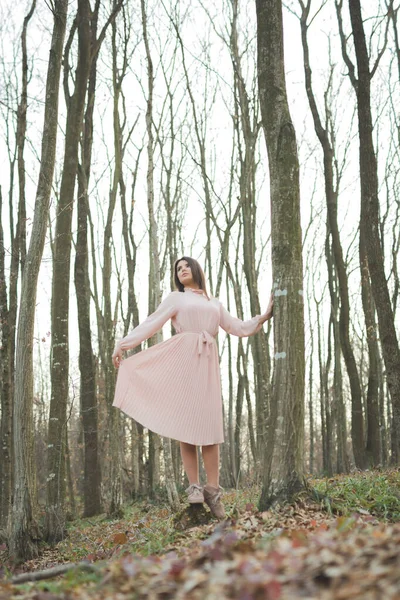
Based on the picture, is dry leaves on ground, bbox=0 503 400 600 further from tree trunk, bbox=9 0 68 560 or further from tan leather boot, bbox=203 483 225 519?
tree trunk, bbox=9 0 68 560

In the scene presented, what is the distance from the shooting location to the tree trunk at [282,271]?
4.68m

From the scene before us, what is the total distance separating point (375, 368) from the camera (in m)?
Result: 13.2

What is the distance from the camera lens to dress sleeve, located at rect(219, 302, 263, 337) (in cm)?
536

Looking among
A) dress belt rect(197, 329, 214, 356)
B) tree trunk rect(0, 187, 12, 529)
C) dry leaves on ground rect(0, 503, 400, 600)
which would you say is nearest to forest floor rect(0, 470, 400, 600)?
dry leaves on ground rect(0, 503, 400, 600)

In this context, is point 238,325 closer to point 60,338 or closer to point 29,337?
point 29,337

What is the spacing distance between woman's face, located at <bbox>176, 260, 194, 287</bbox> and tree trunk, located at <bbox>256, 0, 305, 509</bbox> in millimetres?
855

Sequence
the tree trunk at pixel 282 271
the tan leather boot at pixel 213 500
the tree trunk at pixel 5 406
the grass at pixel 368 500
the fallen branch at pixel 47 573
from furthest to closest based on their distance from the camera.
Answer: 1. the tree trunk at pixel 5 406
2. the tan leather boot at pixel 213 500
3. the tree trunk at pixel 282 271
4. the grass at pixel 368 500
5. the fallen branch at pixel 47 573

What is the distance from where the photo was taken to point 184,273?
18.1 feet

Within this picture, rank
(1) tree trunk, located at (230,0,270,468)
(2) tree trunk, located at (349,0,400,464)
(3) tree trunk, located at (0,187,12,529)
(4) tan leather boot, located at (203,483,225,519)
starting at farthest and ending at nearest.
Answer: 1. (1) tree trunk, located at (230,0,270,468)
2. (3) tree trunk, located at (0,187,12,529)
3. (2) tree trunk, located at (349,0,400,464)
4. (4) tan leather boot, located at (203,483,225,519)

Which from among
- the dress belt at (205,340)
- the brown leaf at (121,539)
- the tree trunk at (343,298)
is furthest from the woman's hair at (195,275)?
the tree trunk at (343,298)

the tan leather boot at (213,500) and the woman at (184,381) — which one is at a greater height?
the woman at (184,381)

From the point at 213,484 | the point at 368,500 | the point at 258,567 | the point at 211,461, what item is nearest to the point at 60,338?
the point at 211,461

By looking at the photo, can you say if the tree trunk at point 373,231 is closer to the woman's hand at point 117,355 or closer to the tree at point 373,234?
the tree at point 373,234

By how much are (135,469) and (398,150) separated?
1190 cm
